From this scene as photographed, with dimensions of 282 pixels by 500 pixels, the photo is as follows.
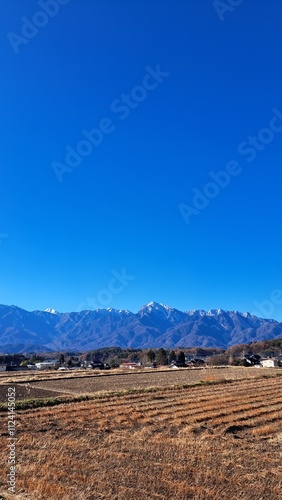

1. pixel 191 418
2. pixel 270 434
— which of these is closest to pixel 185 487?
pixel 270 434

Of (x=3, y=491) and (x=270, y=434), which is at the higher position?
(x=3, y=491)

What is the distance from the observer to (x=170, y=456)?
12.7m

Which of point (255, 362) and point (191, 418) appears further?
point (255, 362)

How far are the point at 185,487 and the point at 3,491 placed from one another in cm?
448

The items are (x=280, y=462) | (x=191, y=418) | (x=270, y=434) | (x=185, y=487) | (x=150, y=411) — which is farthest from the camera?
(x=150, y=411)

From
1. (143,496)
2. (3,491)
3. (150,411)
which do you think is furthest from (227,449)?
(150,411)

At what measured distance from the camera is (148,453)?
13.1 m

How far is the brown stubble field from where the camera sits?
9648 millimetres

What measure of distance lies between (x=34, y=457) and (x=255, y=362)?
4443 inches

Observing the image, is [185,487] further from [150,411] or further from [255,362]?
[255,362]

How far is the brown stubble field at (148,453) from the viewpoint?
9648 mm

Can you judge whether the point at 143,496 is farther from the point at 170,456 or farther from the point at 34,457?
the point at 34,457

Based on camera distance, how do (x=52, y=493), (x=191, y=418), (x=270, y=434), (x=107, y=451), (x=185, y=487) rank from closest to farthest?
(x=52, y=493) → (x=185, y=487) → (x=107, y=451) → (x=270, y=434) → (x=191, y=418)

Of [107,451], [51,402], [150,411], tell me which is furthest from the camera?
[51,402]
